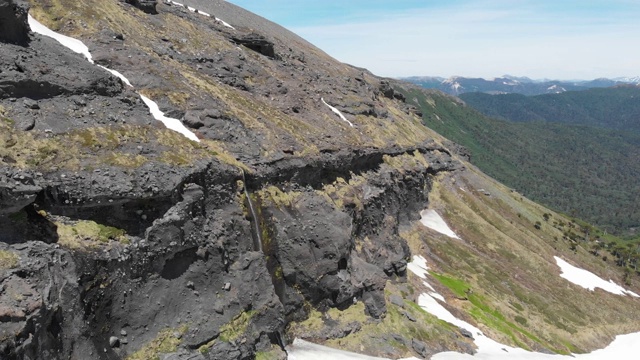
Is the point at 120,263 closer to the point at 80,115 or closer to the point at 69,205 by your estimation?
the point at 69,205

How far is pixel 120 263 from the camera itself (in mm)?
24781

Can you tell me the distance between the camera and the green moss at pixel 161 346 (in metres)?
24.9

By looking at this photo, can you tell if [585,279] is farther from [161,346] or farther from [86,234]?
[86,234]

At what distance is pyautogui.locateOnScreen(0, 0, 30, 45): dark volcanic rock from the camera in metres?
27.5

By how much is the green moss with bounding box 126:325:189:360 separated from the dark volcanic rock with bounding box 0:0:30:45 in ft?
69.2

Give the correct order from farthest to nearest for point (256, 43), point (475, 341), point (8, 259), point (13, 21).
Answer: point (256, 43) < point (475, 341) < point (13, 21) < point (8, 259)

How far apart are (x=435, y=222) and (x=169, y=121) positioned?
66.0m

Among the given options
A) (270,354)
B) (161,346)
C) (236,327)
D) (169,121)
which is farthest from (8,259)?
(169,121)

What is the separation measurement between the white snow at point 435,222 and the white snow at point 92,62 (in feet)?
201

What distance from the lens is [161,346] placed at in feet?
84.9

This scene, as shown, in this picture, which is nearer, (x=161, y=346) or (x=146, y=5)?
(x=161, y=346)

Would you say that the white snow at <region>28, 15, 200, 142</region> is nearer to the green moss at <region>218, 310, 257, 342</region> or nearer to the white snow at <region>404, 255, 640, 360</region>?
the green moss at <region>218, 310, 257, 342</region>

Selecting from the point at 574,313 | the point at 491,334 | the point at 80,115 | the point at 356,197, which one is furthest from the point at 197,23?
the point at 574,313

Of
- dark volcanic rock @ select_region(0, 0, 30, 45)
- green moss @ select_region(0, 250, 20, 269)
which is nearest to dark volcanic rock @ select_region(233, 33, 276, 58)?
dark volcanic rock @ select_region(0, 0, 30, 45)
